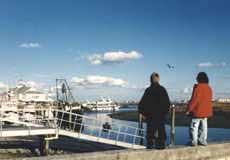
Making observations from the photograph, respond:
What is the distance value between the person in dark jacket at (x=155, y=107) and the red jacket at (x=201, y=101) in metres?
1.00

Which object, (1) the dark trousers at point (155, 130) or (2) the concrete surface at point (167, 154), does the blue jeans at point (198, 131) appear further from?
(1) the dark trousers at point (155, 130)

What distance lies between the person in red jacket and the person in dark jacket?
1.02m

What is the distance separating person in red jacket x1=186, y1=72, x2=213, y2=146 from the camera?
32.2 feet

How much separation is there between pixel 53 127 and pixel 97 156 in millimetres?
18598

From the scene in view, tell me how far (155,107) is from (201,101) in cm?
132

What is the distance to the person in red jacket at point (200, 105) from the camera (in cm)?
983

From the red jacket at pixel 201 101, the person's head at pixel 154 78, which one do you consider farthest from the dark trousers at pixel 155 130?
the red jacket at pixel 201 101

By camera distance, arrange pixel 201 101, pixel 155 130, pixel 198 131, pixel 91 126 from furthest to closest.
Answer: pixel 91 126 < pixel 198 131 < pixel 201 101 < pixel 155 130

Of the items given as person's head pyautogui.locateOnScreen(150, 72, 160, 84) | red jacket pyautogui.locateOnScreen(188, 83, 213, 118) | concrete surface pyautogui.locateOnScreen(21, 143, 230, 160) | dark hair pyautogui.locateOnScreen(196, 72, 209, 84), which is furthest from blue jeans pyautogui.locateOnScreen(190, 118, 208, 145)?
person's head pyautogui.locateOnScreen(150, 72, 160, 84)

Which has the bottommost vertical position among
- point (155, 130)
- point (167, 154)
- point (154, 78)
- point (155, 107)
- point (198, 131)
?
point (167, 154)

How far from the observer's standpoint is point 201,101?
985 cm

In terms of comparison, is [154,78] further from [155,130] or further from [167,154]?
[167,154]

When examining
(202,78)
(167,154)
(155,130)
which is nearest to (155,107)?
(155,130)

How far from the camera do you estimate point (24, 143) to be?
30984 millimetres
